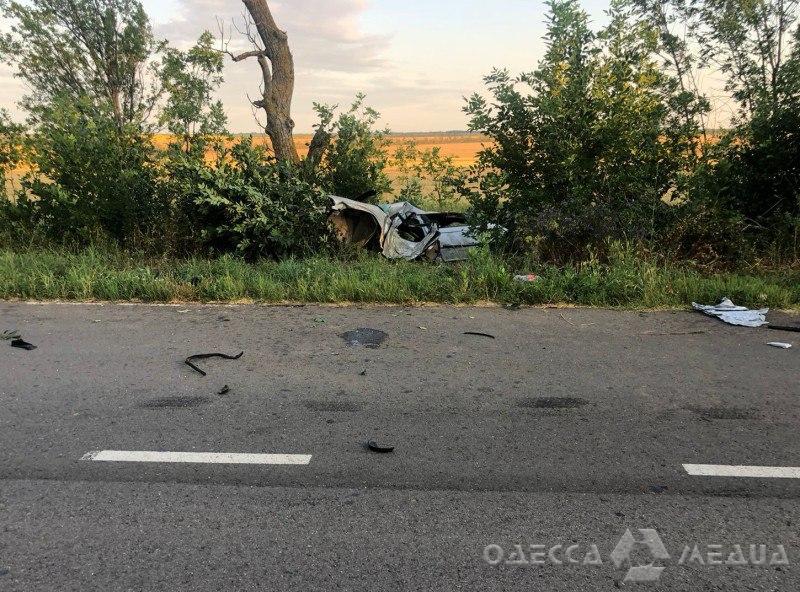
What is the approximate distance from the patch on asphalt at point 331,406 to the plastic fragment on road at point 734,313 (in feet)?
13.9

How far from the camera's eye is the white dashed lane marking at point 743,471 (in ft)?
10.7

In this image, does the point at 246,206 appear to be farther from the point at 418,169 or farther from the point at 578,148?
the point at 418,169

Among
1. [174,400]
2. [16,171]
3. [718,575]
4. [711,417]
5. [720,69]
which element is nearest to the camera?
[718,575]

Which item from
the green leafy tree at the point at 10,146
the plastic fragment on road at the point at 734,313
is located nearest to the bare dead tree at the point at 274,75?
the green leafy tree at the point at 10,146

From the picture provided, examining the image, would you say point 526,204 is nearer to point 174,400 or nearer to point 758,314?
point 758,314

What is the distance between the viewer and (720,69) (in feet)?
31.0


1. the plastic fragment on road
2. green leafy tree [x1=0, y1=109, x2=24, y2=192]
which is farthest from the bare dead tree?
the plastic fragment on road

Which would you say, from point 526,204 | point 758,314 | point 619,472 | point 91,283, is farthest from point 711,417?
point 91,283

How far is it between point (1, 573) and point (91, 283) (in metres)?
5.44

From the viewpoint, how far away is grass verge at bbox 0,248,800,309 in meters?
6.96

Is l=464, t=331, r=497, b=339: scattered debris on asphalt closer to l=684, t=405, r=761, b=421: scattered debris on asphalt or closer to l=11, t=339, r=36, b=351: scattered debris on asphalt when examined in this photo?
l=684, t=405, r=761, b=421: scattered debris on asphalt

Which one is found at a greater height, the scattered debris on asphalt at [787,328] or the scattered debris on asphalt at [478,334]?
the scattered debris on asphalt at [787,328]

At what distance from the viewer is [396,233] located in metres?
9.85

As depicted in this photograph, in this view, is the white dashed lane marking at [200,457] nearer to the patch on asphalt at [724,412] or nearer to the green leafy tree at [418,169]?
the patch on asphalt at [724,412]
